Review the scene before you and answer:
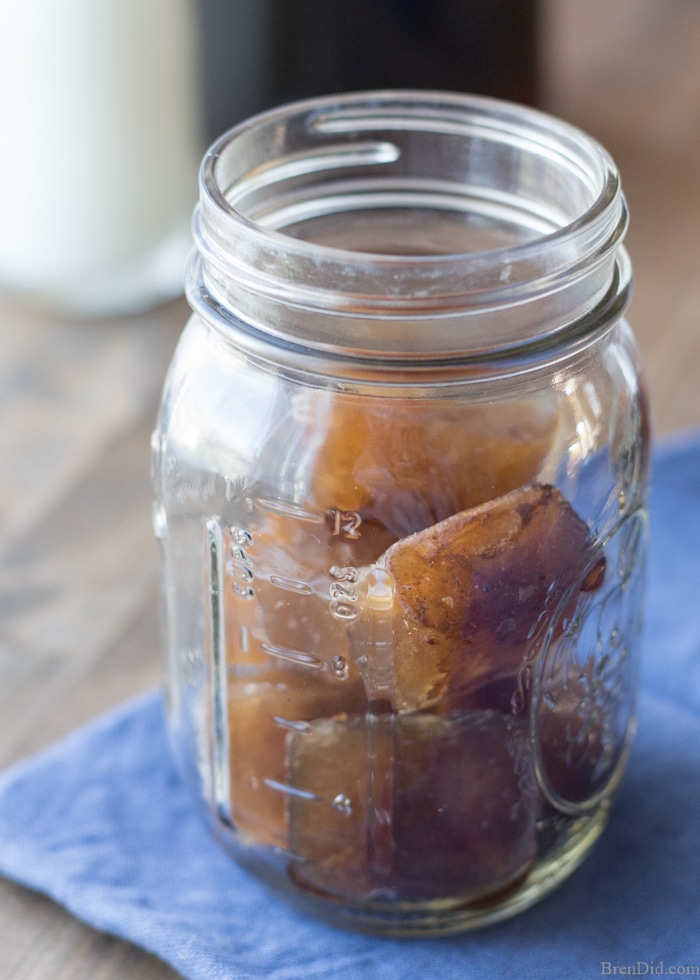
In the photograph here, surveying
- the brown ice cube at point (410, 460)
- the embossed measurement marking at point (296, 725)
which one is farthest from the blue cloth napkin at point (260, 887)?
the brown ice cube at point (410, 460)

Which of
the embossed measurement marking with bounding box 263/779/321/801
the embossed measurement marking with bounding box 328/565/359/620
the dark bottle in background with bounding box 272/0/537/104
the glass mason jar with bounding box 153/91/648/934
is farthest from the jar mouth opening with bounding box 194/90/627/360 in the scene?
the dark bottle in background with bounding box 272/0/537/104

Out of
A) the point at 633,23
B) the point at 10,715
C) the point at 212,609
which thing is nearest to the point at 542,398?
the point at 212,609

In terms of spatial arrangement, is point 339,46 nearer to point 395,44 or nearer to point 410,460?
point 395,44

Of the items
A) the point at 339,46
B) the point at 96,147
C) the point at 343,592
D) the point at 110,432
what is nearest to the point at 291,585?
the point at 343,592

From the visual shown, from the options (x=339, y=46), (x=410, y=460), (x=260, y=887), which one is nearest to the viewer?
(x=410, y=460)

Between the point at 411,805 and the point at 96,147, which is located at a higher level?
the point at 96,147

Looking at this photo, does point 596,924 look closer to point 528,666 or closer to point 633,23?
point 528,666

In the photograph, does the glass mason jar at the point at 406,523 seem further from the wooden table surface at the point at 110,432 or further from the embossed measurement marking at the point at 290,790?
the wooden table surface at the point at 110,432
